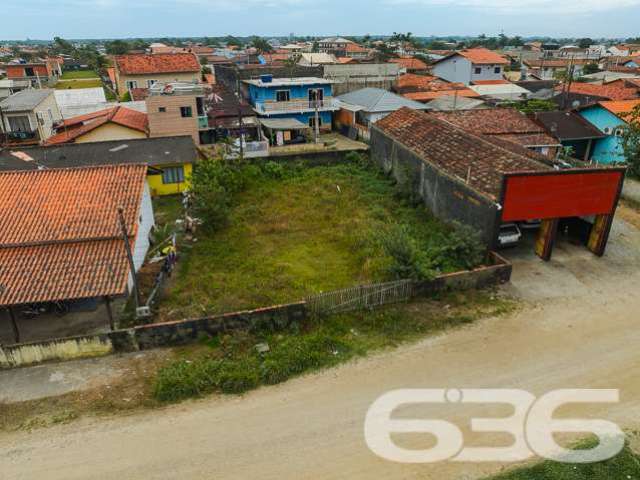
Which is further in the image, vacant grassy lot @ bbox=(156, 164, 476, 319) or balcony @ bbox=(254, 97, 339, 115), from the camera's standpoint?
balcony @ bbox=(254, 97, 339, 115)

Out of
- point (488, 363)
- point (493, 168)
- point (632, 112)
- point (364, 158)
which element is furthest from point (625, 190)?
point (488, 363)

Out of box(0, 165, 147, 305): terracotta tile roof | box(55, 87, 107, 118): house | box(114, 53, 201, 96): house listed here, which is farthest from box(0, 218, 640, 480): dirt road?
box(114, 53, 201, 96): house

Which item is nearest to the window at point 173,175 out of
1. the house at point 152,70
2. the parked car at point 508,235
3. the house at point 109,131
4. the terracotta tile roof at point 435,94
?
the house at point 109,131

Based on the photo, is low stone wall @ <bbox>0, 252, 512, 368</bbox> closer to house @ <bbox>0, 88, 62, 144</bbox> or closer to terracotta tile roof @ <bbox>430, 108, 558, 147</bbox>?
terracotta tile roof @ <bbox>430, 108, 558, 147</bbox>

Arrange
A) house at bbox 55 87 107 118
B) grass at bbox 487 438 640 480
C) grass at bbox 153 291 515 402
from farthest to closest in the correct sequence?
house at bbox 55 87 107 118
grass at bbox 153 291 515 402
grass at bbox 487 438 640 480

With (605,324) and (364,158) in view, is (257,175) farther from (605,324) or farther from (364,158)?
(605,324)
